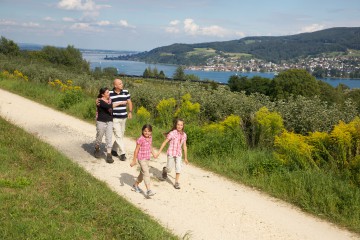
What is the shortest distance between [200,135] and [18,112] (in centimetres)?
783

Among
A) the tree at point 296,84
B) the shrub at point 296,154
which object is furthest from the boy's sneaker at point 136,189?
the tree at point 296,84

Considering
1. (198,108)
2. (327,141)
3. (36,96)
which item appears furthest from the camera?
(36,96)

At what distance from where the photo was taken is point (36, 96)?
17734 mm

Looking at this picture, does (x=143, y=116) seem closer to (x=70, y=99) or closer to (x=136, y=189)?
(x=70, y=99)

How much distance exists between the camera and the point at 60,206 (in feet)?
18.2

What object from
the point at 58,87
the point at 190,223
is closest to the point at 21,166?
the point at 190,223

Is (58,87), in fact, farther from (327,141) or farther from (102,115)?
(327,141)

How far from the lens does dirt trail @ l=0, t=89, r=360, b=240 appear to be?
5.49 metres

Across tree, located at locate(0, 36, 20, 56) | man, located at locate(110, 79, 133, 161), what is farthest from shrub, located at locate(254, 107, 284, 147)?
tree, located at locate(0, 36, 20, 56)

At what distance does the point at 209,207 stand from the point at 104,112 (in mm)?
3736

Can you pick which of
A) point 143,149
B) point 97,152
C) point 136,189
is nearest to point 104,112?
point 97,152

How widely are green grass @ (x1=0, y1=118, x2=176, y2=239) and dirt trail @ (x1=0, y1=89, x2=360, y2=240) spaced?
18.8 inches

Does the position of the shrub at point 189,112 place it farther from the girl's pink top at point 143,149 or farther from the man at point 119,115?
the girl's pink top at point 143,149

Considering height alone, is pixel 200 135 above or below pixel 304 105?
below
